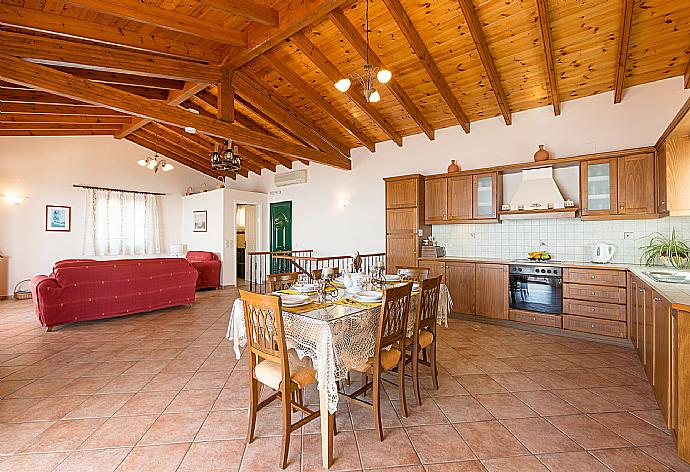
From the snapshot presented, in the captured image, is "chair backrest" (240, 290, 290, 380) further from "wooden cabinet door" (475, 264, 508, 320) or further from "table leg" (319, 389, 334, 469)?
"wooden cabinet door" (475, 264, 508, 320)

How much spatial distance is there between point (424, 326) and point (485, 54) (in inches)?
128

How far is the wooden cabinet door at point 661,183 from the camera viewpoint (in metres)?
3.61

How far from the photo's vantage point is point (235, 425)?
2363mm

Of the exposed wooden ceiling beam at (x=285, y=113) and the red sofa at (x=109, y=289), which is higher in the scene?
the exposed wooden ceiling beam at (x=285, y=113)

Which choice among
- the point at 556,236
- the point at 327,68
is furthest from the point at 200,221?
the point at 556,236

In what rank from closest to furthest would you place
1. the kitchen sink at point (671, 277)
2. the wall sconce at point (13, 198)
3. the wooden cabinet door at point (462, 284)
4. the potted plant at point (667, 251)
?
the kitchen sink at point (671, 277) < the potted plant at point (667, 251) < the wooden cabinet door at point (462, 284) < the wall sconce at point (13, 198)

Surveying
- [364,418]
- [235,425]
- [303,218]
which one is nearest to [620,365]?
[364,418]

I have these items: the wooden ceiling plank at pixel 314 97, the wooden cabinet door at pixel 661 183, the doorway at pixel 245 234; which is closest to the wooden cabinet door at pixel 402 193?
the wooden ceiling plank at pixel 314 97

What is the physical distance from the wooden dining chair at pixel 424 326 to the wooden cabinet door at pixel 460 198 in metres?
2.72

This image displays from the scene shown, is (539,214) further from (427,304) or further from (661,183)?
(427,304)

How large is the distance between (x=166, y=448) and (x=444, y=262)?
4195mm

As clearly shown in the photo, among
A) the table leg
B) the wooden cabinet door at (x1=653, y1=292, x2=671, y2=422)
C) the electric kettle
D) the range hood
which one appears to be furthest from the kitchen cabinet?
the table leg

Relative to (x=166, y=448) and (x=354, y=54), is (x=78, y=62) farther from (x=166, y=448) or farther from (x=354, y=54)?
(x=166, y=448)

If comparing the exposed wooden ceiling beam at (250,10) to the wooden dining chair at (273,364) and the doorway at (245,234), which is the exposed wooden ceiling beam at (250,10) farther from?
the doorway at (245,234)
